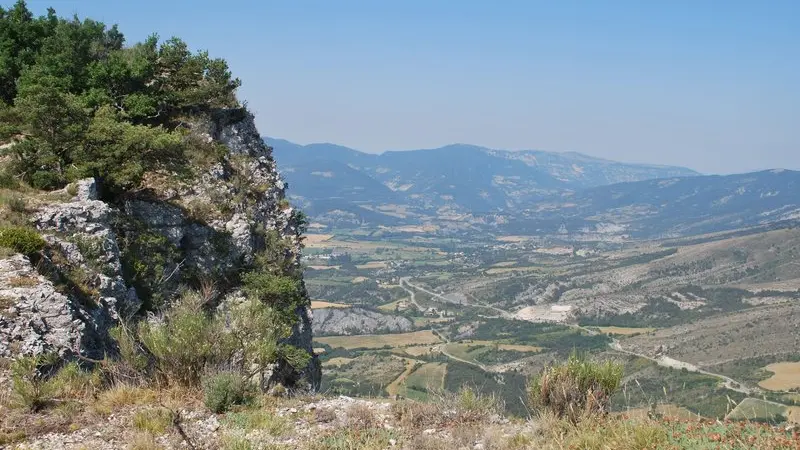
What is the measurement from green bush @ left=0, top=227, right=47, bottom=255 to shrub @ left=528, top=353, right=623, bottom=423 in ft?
39.2

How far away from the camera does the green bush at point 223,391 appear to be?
366 inches

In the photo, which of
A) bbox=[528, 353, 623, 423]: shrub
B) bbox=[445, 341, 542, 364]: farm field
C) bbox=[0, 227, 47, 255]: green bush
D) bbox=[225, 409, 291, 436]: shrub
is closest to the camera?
bbox=[225, 409, 291, 436]: shrub

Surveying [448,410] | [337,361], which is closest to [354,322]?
[337,361]

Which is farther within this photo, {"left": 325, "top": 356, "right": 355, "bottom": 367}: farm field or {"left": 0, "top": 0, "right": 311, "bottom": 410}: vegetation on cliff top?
{"left": 325, "top": 356, "right": 355, "bottom": 367}: farm field

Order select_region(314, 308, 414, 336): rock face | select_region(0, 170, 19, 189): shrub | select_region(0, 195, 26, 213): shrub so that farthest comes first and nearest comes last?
1. select_region(314, 308, 414, 336): rock face
2. select_region(0, 170, 19, 189): shrub
3. select_region(0, 195, 26, 213): shrub

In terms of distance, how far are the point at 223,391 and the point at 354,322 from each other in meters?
127

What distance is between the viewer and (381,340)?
121m

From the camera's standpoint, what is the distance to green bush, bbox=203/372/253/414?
9289 mm

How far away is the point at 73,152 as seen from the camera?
1847 centimetres

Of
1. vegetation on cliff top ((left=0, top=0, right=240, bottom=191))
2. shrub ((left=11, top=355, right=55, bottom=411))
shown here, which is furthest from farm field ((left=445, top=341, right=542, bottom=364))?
shrub ((left=11, top=355, right=55, bottom=411))

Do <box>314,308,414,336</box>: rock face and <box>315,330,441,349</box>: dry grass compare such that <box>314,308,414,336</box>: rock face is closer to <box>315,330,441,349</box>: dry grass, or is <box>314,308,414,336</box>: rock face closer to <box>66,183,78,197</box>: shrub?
<box>315,330,441,349</box>: dry grass

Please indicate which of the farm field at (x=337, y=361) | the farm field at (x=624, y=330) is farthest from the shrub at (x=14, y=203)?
the farm field at (x=624, y=330)

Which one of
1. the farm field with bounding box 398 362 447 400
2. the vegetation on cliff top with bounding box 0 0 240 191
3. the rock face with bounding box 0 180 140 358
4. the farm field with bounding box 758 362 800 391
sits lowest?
the farm field with bounding box 398 362 447 400

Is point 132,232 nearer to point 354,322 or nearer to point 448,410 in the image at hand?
point 448,410
